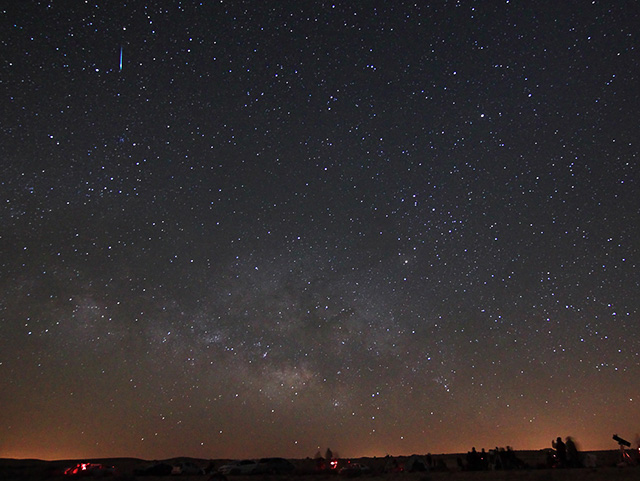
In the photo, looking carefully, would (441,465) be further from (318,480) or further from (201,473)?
(201,473)

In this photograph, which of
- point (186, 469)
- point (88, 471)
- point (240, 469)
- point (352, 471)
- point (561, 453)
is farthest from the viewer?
point (186, 469)

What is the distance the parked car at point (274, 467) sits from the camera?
2589 cm

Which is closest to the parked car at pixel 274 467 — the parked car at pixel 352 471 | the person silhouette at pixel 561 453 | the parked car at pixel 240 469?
the parked car at pixel 240 469

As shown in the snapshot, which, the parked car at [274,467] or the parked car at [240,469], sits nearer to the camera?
the parked car at [274,467]

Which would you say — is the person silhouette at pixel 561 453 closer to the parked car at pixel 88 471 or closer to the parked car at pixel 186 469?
the parked car at pixel 186 469

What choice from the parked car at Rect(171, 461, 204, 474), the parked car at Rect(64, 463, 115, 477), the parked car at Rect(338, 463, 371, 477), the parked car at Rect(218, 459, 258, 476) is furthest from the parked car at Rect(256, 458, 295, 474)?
the parked car at Rect(64, 463, 115, 477)

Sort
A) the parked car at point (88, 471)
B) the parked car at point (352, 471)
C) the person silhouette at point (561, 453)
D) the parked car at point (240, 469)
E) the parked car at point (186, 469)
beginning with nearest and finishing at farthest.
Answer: the person silhouette at point (561, 453)
the parked car at point (352, 471)
the parked car at point (88, 471)
the parked car at point (240, 469)
the parked car at point (186, 469)

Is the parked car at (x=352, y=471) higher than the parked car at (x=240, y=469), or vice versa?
the parked car at (x=240, y=469)

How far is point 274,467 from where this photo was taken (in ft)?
85.9

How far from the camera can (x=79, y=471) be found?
23.8 meters

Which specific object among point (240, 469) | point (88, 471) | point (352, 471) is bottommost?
point (352, 471)

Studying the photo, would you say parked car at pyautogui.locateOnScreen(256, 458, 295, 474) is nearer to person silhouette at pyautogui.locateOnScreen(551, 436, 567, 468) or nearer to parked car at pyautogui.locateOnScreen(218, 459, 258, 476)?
parked car at pyautogui.locateOnScreen(218, 459, 258, 476)

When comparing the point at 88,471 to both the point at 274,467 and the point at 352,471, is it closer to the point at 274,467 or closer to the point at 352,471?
the point at 274,467

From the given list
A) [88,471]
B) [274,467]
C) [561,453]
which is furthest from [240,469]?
[561,453]
